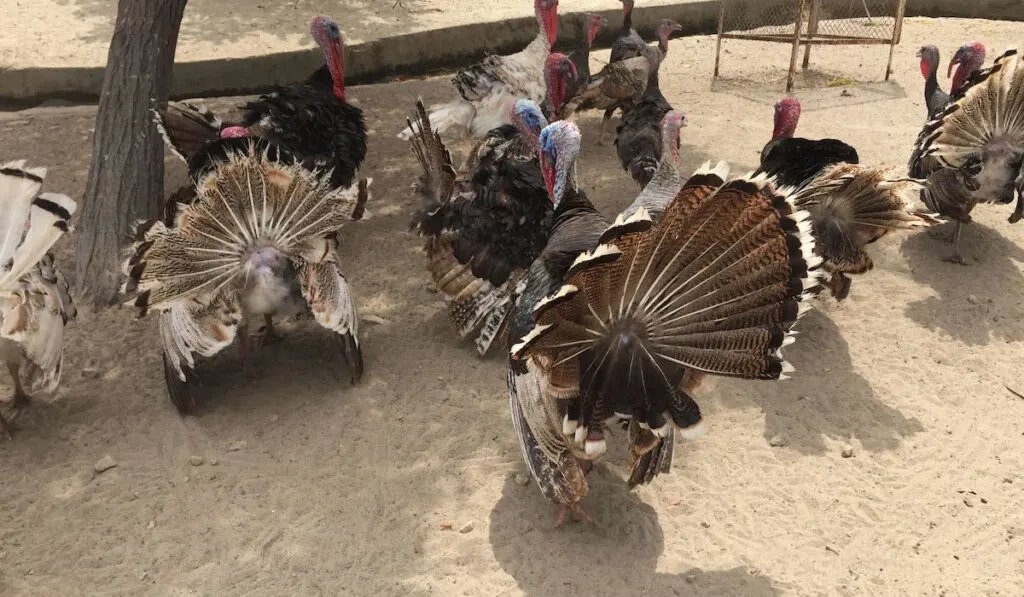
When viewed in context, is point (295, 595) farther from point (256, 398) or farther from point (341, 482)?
point (256, 398)

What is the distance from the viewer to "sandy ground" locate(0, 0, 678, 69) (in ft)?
25.4

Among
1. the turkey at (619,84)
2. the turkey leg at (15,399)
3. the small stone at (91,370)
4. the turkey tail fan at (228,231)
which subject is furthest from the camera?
the turkey at (619,84)

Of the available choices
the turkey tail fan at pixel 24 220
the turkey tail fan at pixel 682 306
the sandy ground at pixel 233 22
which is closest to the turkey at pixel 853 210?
the turkey tail fan at pixel 682 306

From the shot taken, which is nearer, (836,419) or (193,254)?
(193,254)

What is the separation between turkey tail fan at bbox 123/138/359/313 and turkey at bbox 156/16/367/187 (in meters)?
0.98

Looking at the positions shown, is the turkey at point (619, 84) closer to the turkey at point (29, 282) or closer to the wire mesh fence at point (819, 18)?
the wire mesh fence at point (819, 18)

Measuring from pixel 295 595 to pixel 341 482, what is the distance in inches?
25.2

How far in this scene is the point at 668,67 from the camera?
29.3ft

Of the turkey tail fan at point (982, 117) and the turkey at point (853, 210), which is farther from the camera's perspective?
the turkey tail fan at point (982, 117)

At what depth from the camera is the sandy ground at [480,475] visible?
338cm

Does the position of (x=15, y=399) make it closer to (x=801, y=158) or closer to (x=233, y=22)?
(x=801, y=158)

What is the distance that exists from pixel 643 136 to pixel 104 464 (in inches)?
151

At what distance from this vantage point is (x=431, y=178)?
510 cm

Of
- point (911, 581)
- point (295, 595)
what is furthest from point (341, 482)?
point (911, 581)
